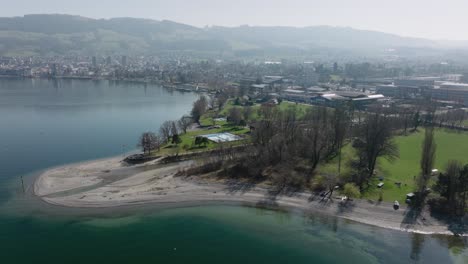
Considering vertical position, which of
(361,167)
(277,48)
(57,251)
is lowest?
(57,251)

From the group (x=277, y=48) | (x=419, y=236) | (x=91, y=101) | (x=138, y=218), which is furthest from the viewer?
(x=277, y=48)

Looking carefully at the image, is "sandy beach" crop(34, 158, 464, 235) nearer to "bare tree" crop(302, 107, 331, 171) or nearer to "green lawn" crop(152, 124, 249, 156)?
"green lawn" crop(152, 124, 249, 156)

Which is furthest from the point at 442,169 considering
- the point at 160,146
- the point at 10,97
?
the point at 10,97

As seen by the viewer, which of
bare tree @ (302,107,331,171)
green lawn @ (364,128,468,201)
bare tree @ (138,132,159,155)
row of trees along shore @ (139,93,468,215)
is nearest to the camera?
row of trees along shore @ (139,93,468,215)

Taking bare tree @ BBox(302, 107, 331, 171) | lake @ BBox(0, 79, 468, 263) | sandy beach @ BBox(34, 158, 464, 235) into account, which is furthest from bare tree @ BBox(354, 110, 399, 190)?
lake @ BBox(0, 79, 468, 263)

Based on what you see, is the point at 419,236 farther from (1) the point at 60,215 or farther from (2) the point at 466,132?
(2) the point at 466,132

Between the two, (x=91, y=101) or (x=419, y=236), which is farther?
(x=91, y=101)
